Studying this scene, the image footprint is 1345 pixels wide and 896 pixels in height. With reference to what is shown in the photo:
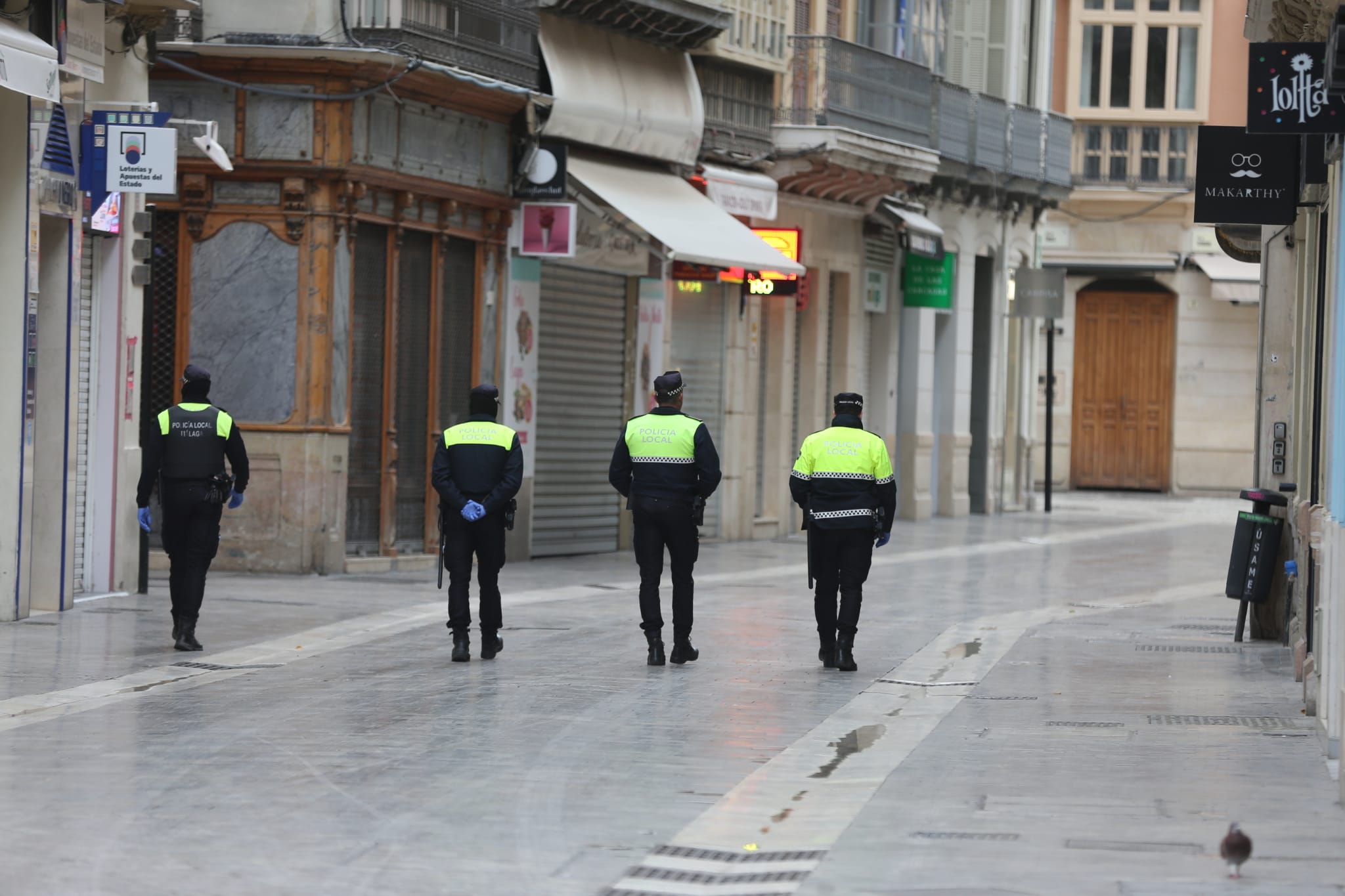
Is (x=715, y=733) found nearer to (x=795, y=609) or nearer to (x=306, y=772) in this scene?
(x=306, y=772)

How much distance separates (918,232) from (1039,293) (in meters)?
4.39

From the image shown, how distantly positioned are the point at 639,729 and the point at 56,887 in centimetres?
410

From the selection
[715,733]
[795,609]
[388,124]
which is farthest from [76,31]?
[715,733]

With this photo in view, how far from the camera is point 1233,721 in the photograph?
11.5 meters

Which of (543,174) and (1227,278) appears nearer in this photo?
(543,174)

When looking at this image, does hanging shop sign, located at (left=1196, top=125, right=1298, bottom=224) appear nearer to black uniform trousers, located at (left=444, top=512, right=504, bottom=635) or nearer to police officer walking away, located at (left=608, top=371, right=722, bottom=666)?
police officer walking away, located at (left=608, top=371, right=722, bottom=666)

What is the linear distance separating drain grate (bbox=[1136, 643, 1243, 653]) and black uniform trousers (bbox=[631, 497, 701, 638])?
3.44m

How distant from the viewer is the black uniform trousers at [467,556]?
44.8 ft

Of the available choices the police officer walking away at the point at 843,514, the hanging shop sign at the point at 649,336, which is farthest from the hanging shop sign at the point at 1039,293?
the police officer walking away at the point at 843,514

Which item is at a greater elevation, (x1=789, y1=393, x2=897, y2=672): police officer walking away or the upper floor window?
the upper floor window

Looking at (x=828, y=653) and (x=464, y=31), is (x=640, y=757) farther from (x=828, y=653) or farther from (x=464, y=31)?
(x=464, y=31)

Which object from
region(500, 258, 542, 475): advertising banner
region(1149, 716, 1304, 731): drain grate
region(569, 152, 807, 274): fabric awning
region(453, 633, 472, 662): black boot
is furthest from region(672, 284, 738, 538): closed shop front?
region(1149, 716, 1304, 731): drain grate

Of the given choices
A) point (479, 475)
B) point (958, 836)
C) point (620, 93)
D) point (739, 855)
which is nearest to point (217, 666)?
point (479, 475)

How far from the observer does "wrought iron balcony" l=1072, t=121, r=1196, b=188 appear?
4341 centimetres
